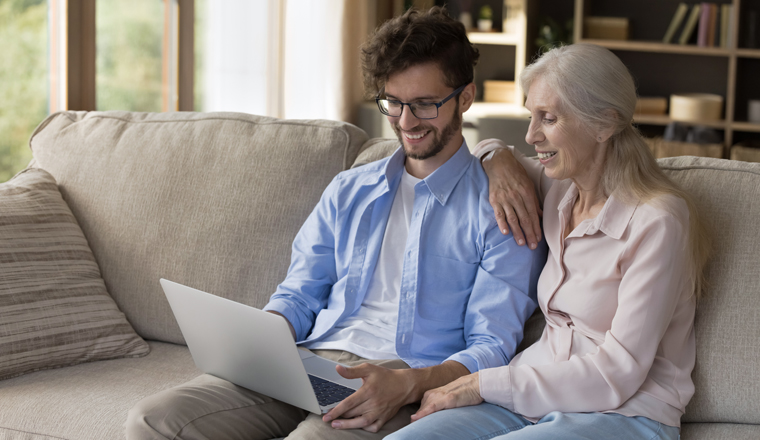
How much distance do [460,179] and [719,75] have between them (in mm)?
3558

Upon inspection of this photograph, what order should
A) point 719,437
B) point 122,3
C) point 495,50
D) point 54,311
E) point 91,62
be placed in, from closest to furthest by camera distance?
1. point 719,437
2. point 54,311
3. point 91,62
4. point 122,3
5. point 495,50

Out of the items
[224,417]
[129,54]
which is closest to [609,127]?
[224,417]

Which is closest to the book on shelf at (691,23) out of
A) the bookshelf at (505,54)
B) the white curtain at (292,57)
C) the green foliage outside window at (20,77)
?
the bookshelf at (505,54)

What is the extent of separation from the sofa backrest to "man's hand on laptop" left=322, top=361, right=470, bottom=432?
56 cm

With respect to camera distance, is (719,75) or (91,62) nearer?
(91,62)

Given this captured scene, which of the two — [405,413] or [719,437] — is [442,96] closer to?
[405,413]

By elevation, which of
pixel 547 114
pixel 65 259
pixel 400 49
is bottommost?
pixel 65 259

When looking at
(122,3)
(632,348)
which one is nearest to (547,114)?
(632,348)

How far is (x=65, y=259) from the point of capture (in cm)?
173

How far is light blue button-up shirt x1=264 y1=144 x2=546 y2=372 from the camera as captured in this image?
1.44 meters

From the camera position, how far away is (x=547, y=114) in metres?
1.34

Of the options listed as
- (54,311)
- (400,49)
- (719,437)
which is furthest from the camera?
(54,311)

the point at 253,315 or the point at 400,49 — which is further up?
the point at 400,49

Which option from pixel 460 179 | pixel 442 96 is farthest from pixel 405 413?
pixel 442 96
